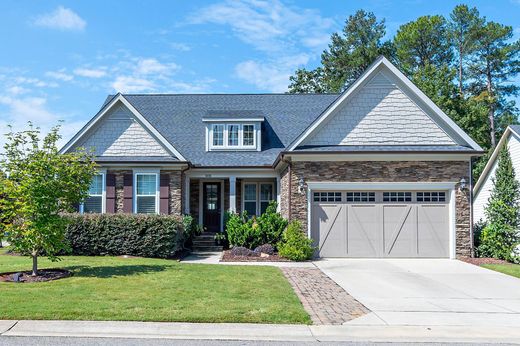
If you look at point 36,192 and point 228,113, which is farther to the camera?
point 228,113

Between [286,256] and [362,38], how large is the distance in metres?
37.9

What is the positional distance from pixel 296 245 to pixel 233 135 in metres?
7.59

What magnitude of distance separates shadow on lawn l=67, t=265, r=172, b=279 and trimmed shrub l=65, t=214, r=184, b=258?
2737mm

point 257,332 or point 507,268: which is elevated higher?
point 257,332

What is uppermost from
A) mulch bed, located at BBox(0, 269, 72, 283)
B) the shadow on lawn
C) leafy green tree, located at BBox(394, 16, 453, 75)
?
leafy green tree, located at BBox(394, 16, 453, 75)

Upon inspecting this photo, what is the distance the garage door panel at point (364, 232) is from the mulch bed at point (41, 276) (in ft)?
30.4

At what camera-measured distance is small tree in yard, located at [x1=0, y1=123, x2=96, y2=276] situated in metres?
10.4

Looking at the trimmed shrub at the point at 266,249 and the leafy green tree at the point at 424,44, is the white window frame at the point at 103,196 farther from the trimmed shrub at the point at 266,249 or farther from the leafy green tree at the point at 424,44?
the leafy green tree at the point at 424,44

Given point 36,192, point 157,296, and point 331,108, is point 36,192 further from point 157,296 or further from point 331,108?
point 331,108

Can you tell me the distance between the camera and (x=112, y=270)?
38.1 ft

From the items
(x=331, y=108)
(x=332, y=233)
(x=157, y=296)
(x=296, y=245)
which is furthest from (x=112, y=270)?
(x=331, y=108)

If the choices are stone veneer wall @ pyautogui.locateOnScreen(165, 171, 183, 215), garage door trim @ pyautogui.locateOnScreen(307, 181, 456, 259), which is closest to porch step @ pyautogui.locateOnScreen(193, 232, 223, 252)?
stone veneer wall @ pyautogui.locateOnScreen(165, 171, 183, 215)

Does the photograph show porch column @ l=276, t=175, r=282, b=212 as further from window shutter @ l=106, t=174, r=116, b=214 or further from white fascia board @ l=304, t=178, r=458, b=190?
window shutter @ l=106, t=174, r=116, b=214

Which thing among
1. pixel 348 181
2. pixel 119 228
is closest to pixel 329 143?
pixel 348 181
